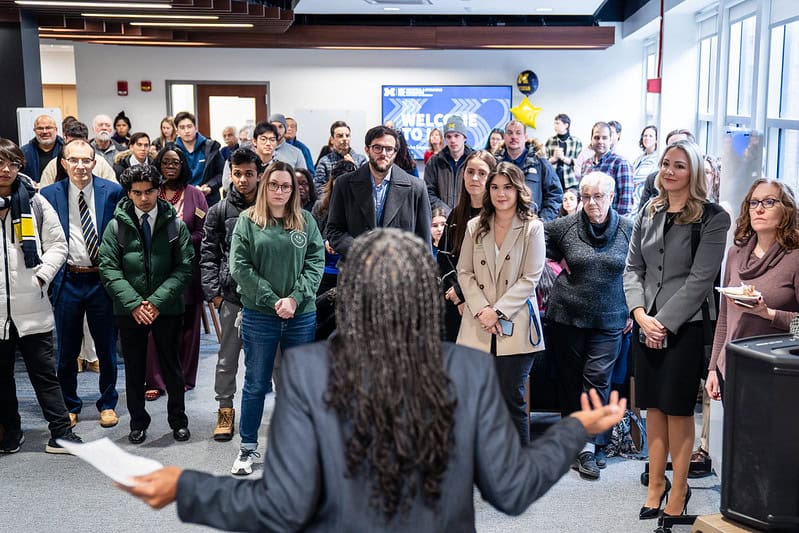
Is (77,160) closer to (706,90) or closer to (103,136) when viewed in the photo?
(103,136)

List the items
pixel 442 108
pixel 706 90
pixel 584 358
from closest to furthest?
1. pixel 584 358
2. pixel 706 90
3. pixel 442 108

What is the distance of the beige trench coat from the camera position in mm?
4074

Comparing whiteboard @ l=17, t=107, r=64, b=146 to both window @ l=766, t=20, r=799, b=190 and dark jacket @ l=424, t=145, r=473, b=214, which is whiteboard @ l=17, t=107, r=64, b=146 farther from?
window @ l=766, t=20, r=799, b=190

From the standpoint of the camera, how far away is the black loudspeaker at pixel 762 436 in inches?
108

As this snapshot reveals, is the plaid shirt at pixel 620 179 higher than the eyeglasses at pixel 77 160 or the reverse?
the reverse

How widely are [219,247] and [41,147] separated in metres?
2.65

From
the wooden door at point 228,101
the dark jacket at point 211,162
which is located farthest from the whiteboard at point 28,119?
the wooden door at point 228,101

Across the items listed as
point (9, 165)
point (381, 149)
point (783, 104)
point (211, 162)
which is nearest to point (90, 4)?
point (211, 162)

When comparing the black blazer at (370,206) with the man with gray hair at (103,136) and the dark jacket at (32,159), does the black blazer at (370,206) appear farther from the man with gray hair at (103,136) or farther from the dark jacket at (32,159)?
the man with gray hair at (103,136)

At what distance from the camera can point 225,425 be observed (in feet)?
16.1

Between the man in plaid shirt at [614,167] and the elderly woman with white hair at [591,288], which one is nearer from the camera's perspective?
the elderly woman with white hair at [591,288]

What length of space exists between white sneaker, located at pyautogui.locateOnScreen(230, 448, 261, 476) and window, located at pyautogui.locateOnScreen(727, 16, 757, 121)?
5378 millimetres

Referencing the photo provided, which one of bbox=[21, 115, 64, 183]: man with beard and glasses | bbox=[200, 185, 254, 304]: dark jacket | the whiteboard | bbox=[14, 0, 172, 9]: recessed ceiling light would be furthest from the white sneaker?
bbox=[14, 0, 172, 9]: recessed ceiling light

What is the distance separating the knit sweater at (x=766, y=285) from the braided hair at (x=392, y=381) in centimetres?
215
